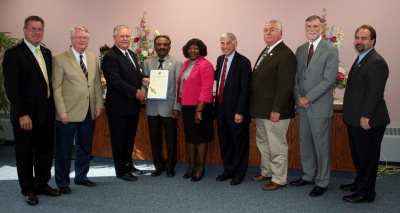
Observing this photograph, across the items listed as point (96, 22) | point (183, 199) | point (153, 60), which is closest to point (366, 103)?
point (183, 199)

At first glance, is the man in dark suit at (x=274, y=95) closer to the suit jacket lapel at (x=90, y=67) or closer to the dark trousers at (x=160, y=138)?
the dark trousers at (x=160, y=138)

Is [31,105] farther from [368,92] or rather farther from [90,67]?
[368,92]

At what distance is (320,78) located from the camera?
3.42 m

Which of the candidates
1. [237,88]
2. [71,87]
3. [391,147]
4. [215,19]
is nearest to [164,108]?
[237,88]

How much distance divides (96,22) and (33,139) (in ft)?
9.28

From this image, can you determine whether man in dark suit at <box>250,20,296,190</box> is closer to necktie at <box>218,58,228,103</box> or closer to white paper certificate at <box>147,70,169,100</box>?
necktie at <box>218,58,228,103</box>

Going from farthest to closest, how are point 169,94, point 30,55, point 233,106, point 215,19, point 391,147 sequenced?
1. point 215,19
2. point 391,147
3. point 169,94
4. point 233,106
5. point 30,55

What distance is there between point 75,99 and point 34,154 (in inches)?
24.9

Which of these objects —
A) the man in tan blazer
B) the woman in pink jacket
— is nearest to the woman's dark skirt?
the woman in pink jacket

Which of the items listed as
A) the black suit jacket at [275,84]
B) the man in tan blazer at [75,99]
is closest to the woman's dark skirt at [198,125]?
the black suit jacket at [275,84]

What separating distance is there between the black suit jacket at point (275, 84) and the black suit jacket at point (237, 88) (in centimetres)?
7

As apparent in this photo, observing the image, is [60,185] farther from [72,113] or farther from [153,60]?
[153,60]

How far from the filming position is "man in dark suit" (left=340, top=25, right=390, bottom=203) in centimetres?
312

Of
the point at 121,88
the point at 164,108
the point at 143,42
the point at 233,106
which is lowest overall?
the point at 164,108
